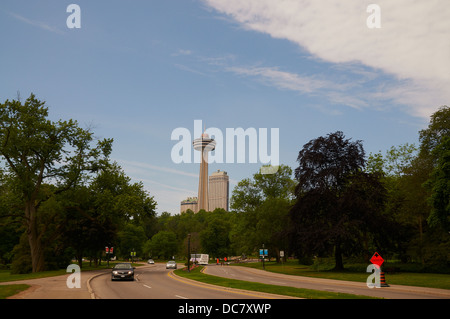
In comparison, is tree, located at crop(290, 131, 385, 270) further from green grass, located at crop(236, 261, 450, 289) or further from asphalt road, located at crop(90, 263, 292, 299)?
asphalt road, located at crop(90, 263, 292, 299)

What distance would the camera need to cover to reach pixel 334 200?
46.1 meters

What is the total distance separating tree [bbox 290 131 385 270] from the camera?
143 ft

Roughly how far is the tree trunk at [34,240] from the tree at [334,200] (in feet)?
101

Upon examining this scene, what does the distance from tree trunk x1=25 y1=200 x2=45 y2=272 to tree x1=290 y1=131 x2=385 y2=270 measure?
101ft

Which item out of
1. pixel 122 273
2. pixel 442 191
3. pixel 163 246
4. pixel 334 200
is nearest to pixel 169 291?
pixel 122 273

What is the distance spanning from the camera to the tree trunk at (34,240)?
1778 inches

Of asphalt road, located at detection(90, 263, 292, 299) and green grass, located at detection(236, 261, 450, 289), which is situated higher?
asphalt road, located at detection(90, 263, 292, 299)

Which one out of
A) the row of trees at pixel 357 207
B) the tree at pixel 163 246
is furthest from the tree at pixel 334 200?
the tree at pixel 163 246

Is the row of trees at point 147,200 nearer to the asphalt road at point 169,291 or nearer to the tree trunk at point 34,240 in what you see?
the tree trunk at point 34,240

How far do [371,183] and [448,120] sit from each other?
1488 cm

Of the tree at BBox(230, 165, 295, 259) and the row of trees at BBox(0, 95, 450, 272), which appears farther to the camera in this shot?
the tree at BBox(230, 165, 295, 259)

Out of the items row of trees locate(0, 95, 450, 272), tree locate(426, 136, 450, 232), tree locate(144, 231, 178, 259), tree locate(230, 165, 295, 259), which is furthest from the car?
tree locate(144, 231, 178, 259)
